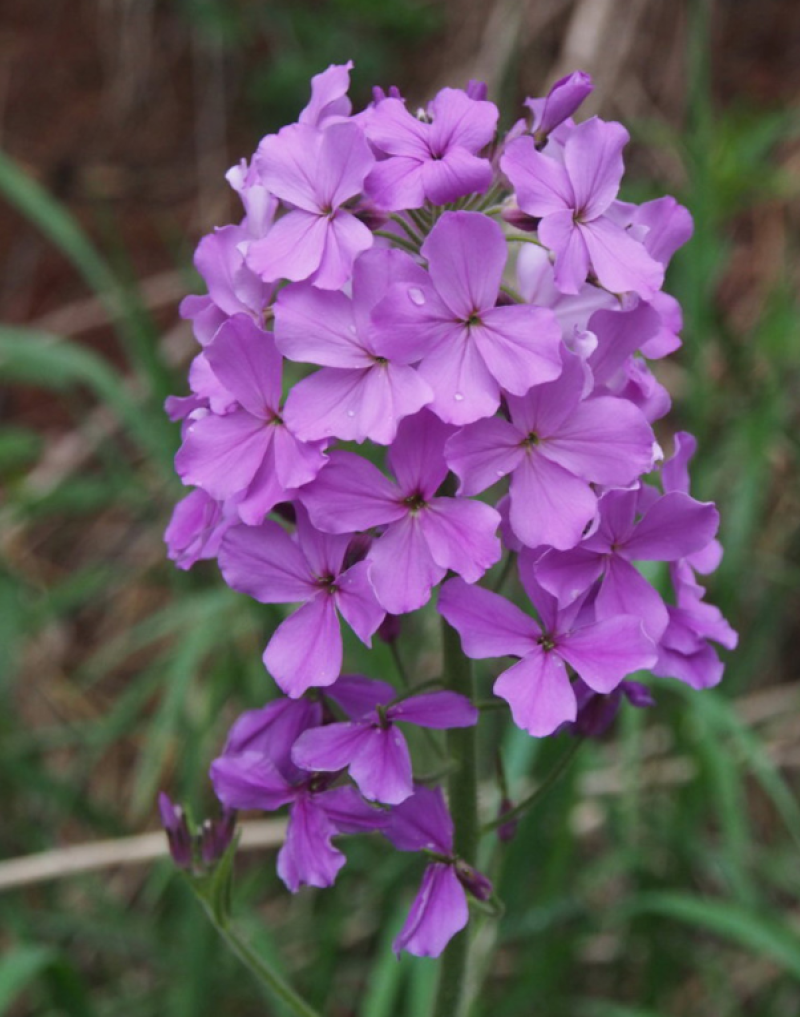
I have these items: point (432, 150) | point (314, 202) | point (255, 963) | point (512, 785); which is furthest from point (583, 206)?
point (512, 785)

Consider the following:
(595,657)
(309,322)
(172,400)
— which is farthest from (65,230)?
(595,657)

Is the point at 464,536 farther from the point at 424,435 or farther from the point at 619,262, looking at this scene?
the point at 619,262

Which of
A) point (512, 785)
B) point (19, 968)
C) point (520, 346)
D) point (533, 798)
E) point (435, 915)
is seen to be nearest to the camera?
point (520, 346)

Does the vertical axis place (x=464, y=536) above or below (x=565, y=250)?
below

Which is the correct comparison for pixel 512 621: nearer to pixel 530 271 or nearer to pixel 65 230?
pixel 530 271

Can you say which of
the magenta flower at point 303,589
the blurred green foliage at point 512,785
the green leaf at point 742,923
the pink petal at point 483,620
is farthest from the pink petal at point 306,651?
the green leaf at point 742,923
